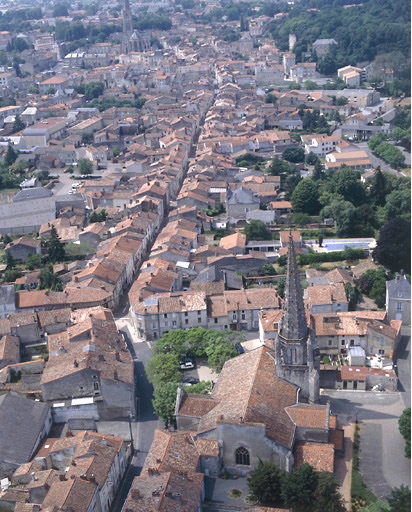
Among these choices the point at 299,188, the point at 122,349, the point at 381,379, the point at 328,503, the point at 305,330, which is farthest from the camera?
the point at 299,188

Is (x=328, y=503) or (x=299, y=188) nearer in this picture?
(x=328, y=503)

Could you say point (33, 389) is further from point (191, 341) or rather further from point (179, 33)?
point (179, 33)

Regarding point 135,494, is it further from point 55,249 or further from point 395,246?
point 55,249

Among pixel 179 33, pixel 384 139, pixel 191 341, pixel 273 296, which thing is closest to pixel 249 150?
pixel 384 139

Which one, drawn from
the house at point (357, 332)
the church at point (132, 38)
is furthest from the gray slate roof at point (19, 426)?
the church at point (132, 38)

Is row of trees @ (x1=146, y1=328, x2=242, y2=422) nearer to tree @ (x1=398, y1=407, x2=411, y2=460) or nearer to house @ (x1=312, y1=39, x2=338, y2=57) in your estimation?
tree @ (x1=398, y1=407, x2=411, y2=460)

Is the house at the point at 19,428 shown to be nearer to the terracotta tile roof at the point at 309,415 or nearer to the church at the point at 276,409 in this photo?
the church at the point at 276,409

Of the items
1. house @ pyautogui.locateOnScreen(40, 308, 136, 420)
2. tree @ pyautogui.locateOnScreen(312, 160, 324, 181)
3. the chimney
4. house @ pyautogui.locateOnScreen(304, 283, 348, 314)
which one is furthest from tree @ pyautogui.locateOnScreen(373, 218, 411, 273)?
the chimney
